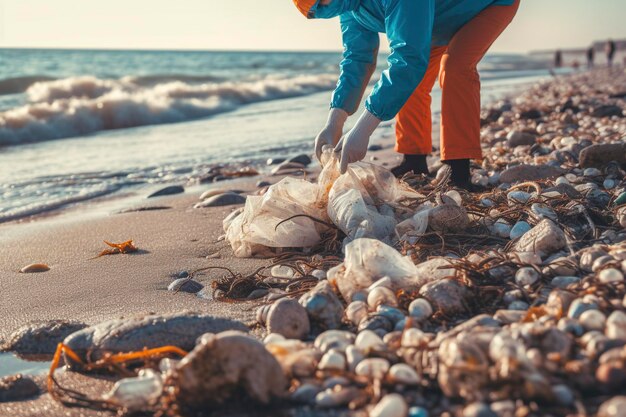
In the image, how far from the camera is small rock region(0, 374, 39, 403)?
177 cm

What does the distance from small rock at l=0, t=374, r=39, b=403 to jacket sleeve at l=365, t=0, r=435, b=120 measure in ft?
5.96

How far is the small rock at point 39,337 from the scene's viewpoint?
210 centimetres

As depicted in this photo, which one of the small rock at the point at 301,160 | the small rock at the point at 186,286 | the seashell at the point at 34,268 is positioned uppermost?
the small rock at the point at 301,160

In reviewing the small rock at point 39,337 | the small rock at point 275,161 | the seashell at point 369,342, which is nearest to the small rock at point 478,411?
the seashell at point 369,342

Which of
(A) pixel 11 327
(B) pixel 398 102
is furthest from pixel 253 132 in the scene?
(A) pixel 11 327

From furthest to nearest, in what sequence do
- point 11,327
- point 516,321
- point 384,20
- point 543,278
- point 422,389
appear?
point 384,20
point 11,327
point 543,278
point 516,321
point 422,389

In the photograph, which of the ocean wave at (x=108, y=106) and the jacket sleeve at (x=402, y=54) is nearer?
the jacket sleeve at (x=402, y=54)

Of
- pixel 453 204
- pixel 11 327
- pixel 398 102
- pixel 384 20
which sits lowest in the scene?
pixel 11 327

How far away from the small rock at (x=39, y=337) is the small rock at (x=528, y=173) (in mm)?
2642

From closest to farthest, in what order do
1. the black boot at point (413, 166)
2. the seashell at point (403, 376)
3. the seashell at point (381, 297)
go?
the seashell at point (403, 376) < the seashell at point (381, 297) < the black boot at point (413, 166)

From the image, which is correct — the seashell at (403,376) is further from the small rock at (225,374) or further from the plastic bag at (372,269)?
the plastic bag at (372,269)

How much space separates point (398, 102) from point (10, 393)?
197cm

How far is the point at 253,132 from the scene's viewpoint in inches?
354

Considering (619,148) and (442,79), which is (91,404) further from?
(619,148)
